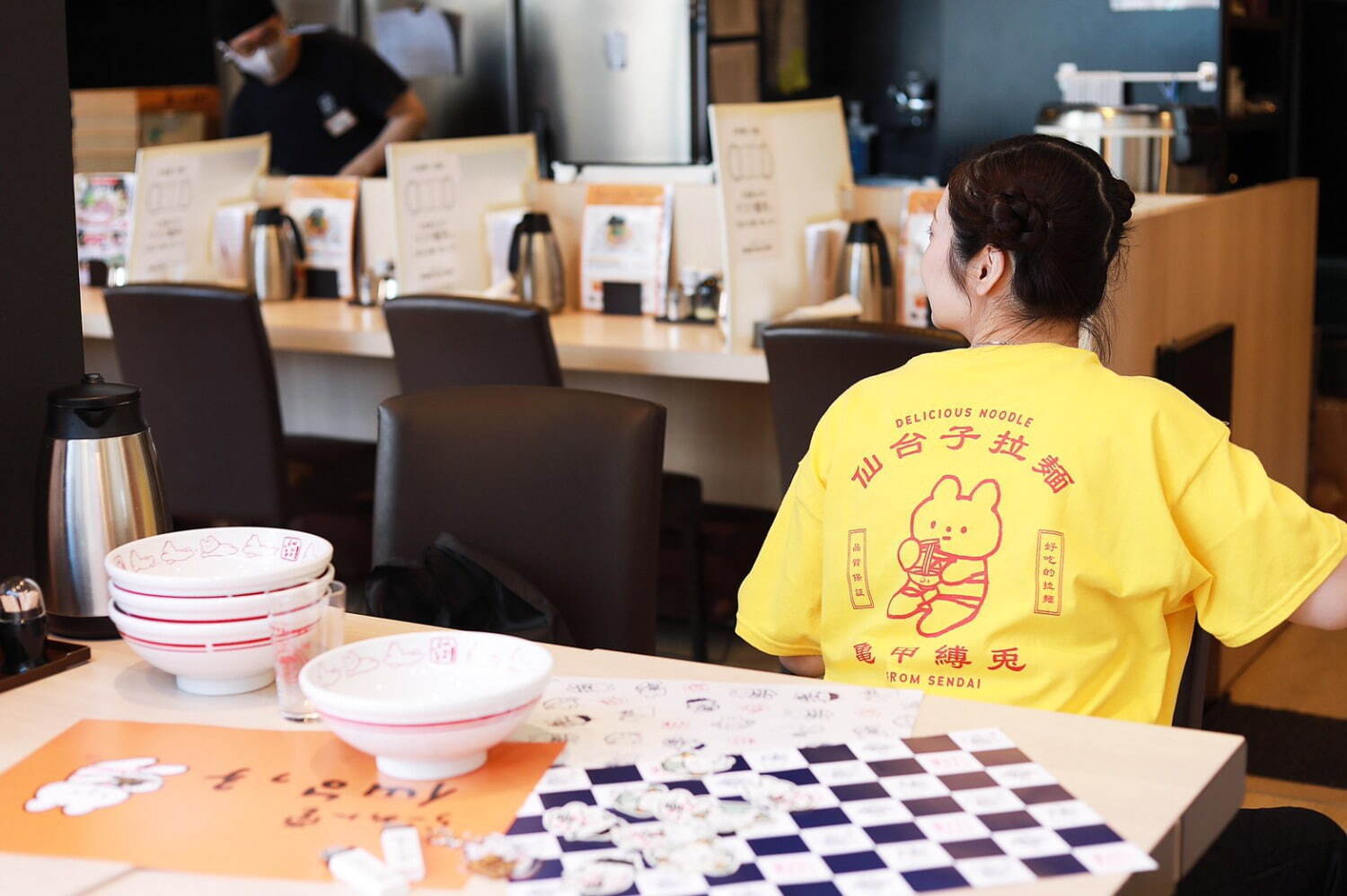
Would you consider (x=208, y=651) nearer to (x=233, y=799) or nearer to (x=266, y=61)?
(x=233, y=799)

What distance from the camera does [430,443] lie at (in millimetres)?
1916

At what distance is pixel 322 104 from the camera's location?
5.12 metres

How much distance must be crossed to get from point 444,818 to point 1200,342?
2.18m

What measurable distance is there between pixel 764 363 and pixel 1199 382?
0.80 metres

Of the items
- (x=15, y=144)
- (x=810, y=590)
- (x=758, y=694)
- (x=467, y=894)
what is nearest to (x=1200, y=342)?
(x=810, y=590)

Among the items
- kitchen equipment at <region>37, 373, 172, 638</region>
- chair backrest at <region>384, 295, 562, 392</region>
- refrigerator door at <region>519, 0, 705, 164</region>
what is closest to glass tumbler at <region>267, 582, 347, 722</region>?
kitchen equipment at <region>37, 373, 172, 638</region>

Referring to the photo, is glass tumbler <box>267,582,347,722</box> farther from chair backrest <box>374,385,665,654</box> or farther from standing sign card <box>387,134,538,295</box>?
standing sign card <box>387,134,538,295</box>

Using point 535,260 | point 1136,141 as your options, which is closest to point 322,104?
point 535,260

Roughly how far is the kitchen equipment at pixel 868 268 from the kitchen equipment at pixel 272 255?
1.52m

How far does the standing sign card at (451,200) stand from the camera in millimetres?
3471

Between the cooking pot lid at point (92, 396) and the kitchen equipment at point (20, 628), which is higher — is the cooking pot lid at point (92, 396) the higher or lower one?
the higher one

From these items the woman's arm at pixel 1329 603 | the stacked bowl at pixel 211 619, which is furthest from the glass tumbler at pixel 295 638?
the woman's arm at pixel 1329 603

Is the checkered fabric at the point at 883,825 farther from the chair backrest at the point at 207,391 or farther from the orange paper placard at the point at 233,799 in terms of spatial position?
the chair backrest at the point at 207,391

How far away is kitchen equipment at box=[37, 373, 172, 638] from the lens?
143 centimetres
